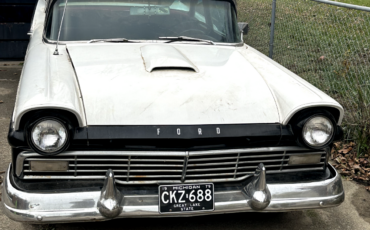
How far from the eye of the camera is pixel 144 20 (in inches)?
156

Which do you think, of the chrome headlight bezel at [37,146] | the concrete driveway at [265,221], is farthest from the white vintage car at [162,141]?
the concrete driveway at [265,221]

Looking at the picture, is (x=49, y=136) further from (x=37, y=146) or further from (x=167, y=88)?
(x=167, y=88)

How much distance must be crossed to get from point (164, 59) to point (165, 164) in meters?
0.91

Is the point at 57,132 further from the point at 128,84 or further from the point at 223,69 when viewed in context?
the point at 223,69

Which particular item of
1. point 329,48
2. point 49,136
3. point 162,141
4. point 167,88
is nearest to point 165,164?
point 162,141

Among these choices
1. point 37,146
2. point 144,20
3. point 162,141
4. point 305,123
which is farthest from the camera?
point 144,20

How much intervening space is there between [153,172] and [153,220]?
0.64 metres

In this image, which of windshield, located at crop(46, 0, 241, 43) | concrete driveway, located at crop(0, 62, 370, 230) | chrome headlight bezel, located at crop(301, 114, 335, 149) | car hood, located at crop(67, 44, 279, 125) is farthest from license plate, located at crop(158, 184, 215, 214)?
windshield, located at crop(46, 0, 241, 43)

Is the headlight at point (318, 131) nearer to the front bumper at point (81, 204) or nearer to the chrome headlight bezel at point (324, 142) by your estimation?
the chrome headlight bezel at point (324, 142)

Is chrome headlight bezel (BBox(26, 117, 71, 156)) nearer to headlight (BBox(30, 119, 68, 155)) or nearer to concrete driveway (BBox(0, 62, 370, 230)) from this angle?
headlight (BBox(30, 119, 68, 155))

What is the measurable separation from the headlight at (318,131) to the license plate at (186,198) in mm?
697

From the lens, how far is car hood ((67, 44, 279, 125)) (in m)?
2.72

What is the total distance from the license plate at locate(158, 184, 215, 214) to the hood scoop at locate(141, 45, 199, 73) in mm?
915

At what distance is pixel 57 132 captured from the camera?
2.53 metres
